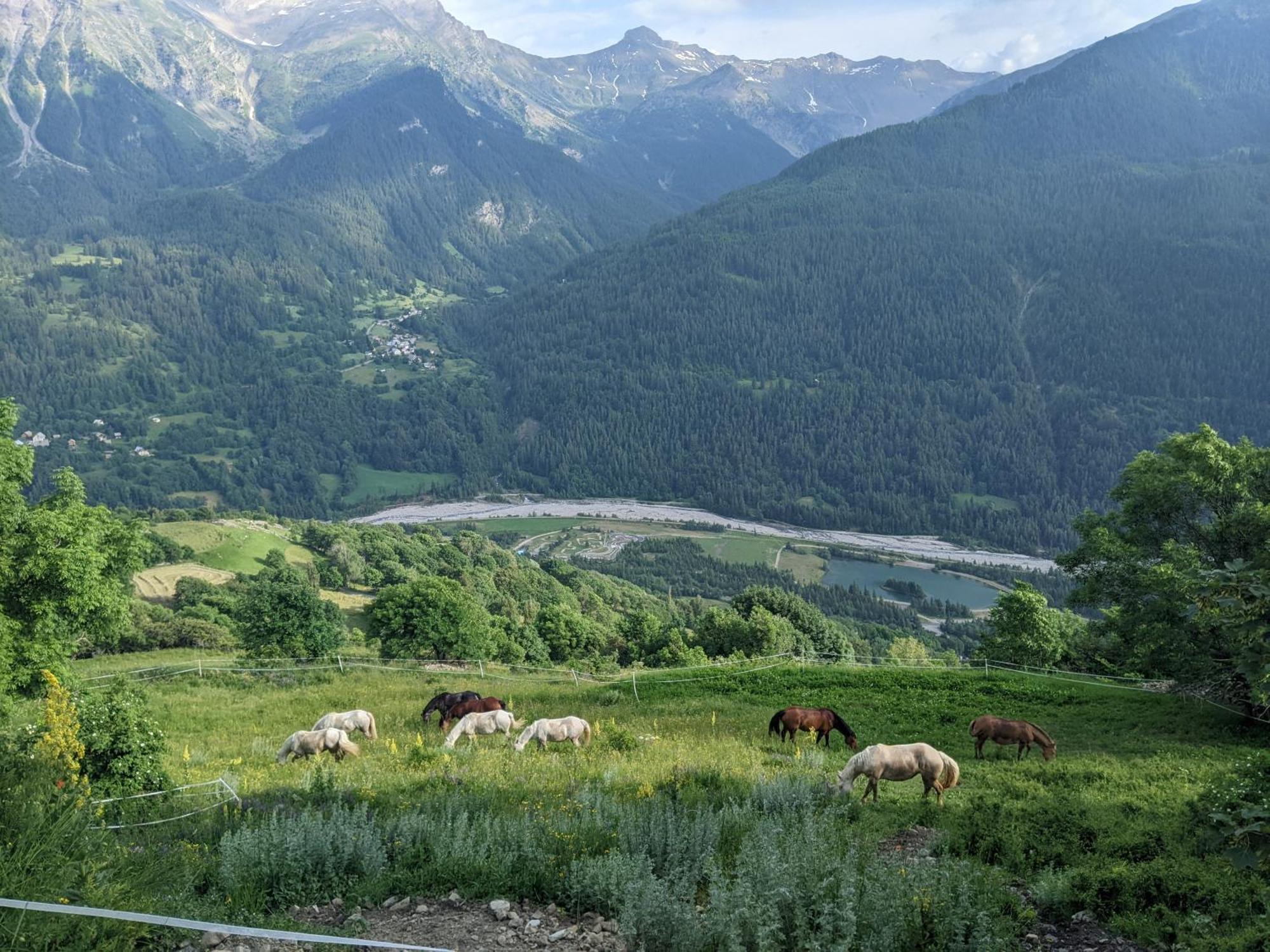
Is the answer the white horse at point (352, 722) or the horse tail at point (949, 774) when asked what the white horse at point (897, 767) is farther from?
the white horse at point (352, 722)

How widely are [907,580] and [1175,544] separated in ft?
482

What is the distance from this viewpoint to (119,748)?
53.2 ft

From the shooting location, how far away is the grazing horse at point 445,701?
2761 centimetres

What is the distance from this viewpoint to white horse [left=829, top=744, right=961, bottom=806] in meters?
17.4

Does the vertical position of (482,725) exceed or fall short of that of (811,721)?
it falls short

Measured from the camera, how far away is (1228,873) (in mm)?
12117

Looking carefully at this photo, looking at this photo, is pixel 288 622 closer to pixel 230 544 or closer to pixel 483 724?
pixel 483 724

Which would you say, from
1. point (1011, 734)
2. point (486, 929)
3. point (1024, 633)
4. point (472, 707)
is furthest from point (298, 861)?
point (1024, 633)

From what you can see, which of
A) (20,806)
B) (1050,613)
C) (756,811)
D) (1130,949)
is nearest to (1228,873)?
(1130,949)

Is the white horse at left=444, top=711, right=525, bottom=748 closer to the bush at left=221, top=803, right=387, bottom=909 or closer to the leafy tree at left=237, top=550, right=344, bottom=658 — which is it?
the bush at left=221, top=803, right=387, bottom=909

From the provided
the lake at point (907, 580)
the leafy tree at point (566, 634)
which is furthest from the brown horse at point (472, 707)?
the lake at point (907, 580)

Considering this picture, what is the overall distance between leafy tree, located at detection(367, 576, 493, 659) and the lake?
391 ft

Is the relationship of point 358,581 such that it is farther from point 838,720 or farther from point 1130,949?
point 1130,949

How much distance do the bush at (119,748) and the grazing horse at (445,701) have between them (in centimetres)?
1114
